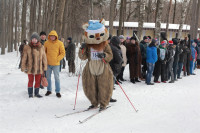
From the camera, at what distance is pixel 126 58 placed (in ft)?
28.5

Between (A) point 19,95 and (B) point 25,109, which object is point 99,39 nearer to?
(B) point 25,109

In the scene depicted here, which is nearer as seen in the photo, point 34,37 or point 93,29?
point 93,29

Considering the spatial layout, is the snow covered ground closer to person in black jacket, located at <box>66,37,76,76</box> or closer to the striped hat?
the striped hat

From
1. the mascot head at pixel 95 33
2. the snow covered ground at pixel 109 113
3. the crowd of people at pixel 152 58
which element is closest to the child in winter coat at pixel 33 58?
the snow covered ground at pixel 109 113

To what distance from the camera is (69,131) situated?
3891mm

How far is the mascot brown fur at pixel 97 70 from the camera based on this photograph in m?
4.93

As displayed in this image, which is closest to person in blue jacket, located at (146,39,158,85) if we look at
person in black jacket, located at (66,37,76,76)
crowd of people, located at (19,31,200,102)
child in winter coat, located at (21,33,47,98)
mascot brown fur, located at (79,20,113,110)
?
crowd of people, located at (19,31,200,102)

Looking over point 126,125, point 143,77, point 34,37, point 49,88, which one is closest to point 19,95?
point 49,88

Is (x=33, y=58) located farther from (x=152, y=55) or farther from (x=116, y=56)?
(x=152, y=55)

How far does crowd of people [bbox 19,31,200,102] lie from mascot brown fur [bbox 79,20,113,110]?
1.18ft

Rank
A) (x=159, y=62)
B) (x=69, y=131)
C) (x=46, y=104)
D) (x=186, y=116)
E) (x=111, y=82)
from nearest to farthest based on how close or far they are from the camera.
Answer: (x=69, y=131)
(x=186, y=116)
(x=111, y=82)
(x=46, y=104)
(x=159, y=62)

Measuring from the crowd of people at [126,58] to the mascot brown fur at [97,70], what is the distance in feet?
1.18

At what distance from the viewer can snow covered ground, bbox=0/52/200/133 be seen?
13.1 feet

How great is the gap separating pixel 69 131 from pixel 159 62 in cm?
605
